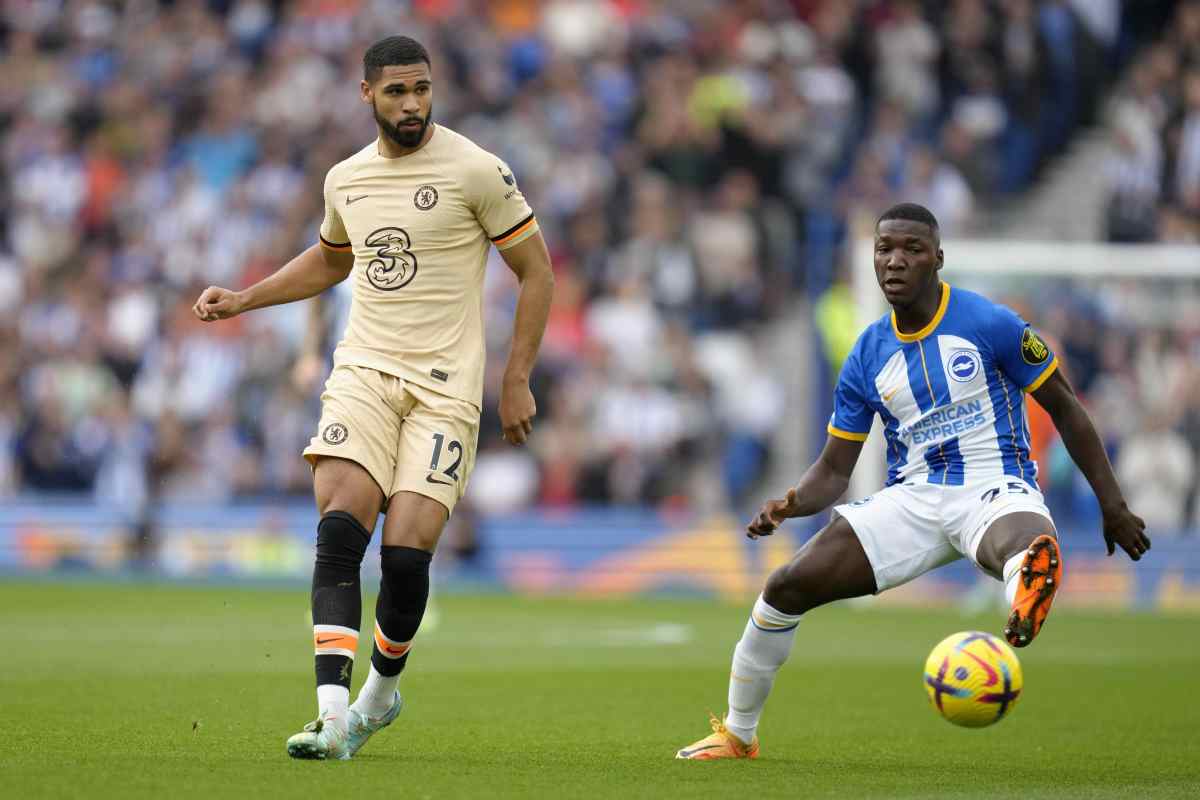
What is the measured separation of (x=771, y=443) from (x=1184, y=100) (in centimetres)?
647

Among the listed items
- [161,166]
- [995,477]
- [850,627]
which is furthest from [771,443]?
[995,477]

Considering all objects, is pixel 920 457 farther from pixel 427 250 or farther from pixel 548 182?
pixel 548 182

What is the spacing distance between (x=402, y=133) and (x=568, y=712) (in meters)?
3.41

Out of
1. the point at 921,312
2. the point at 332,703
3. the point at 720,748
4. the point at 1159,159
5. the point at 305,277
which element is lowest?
the point at 720,748

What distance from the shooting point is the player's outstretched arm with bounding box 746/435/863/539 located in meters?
7.53

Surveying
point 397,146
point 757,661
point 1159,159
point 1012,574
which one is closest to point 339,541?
point 397,146

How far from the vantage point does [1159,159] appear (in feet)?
72.2

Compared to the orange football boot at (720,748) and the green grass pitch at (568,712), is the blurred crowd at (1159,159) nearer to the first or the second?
the green grass pitch at (568,712)

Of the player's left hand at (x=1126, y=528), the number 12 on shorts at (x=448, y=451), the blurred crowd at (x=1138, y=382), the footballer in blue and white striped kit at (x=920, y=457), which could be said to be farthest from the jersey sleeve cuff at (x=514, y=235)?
the blurred crowd at (x=1138, y=382)

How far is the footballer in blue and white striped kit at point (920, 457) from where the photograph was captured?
7477 millimetres

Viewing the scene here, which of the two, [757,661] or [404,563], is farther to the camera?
[757,661]

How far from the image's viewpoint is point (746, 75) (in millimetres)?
23141

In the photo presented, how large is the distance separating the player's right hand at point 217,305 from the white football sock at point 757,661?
7.72ft

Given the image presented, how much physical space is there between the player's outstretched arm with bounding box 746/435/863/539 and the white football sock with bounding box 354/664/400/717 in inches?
59.5
